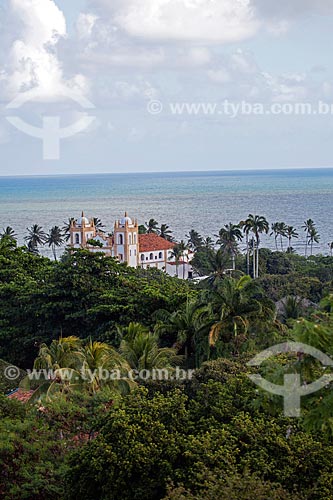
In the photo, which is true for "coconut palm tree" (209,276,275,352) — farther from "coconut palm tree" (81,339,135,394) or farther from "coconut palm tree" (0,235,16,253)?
"coconut palm tree" (0,235,16,253)

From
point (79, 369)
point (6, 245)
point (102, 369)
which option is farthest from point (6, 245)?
point (102, 369)

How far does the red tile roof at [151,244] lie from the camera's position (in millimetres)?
79438

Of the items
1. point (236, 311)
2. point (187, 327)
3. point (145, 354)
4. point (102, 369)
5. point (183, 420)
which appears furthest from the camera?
point (187, 327)

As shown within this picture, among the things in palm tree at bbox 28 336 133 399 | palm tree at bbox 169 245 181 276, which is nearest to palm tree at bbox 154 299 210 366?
palm tree at bbox 28 336 133 399

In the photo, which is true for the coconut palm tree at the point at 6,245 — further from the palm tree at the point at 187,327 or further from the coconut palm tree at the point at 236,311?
the coconut palm tree at the point at 236,311

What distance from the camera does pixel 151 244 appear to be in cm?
A: 8038

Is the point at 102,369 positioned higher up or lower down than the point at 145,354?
higher up

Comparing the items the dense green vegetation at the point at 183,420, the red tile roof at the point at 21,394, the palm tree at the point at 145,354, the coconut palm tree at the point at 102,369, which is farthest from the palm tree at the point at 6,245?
the coconut palm tree at the point at 102,369

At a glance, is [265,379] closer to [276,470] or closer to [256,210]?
[276,470]

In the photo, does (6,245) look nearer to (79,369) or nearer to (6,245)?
(6,245)

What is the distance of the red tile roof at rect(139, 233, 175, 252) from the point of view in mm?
79438

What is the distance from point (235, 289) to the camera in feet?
Result: 81.4

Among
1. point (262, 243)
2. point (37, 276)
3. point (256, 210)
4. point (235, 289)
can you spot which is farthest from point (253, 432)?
point (256, 210)

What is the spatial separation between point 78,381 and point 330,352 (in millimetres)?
10372
